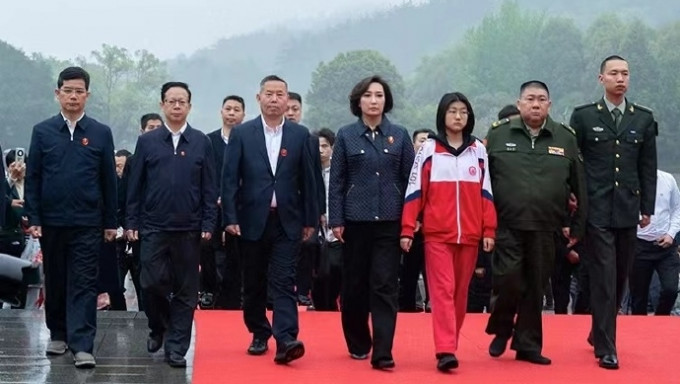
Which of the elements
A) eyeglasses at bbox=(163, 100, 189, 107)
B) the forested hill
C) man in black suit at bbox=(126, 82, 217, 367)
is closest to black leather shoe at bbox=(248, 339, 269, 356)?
man in black suit at bbox=(126, 82, 217, 367)

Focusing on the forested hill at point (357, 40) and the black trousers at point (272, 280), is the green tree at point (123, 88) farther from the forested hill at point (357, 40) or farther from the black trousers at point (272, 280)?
the black trousers at point (272, 280)

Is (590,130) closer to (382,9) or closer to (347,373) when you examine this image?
(347,373)

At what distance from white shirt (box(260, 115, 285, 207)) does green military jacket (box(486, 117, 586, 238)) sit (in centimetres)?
140

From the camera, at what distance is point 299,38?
128m

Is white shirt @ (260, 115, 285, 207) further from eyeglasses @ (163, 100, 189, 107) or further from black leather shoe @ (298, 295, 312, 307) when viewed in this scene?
black leather shoe @ (298, 295, 312, 307)

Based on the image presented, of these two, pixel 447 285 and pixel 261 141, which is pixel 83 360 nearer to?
pixel 261 141

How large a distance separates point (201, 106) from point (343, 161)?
117 m

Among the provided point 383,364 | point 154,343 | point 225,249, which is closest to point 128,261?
point 225,249

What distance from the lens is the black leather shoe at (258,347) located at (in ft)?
25.7

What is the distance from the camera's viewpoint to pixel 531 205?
7.62 m

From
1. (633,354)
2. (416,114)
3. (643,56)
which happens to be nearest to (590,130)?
(633,354)

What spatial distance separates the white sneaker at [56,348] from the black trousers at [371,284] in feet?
5.99

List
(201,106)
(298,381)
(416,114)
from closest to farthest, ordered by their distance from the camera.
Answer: (298,381) < (416,114) < (201,106)

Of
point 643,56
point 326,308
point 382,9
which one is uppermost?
point 382,9
